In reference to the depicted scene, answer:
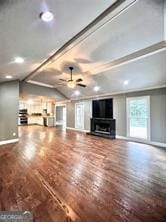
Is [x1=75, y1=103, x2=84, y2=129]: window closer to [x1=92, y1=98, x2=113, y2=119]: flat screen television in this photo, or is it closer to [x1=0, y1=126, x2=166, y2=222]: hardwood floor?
[x1=92, y1=98, x2=113, y2=119]: flat screen television

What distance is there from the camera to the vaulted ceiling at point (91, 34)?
2.01 metres

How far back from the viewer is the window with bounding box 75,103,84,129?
32.3ft

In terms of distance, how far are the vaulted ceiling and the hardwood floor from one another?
2662 millimetres

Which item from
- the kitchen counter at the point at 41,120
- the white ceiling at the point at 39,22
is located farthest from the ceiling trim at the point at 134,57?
the kitchen counter at the point at 41,120

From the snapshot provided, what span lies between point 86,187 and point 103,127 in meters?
5.69

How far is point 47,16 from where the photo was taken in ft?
6.87

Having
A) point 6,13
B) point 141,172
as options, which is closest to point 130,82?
point 141,172

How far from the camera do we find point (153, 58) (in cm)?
416

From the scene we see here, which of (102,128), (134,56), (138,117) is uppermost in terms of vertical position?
(134,56)

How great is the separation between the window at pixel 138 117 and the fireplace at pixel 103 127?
890 millimetres

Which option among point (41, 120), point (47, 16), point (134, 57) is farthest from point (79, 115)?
point (47, 16)

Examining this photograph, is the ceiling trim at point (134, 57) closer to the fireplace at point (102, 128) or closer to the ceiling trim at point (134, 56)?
the ceiling trim at point (134, 56)

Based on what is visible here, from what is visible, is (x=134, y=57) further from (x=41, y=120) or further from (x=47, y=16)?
(x=41, y=120)

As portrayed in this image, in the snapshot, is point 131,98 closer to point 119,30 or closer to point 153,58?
point 153,58
